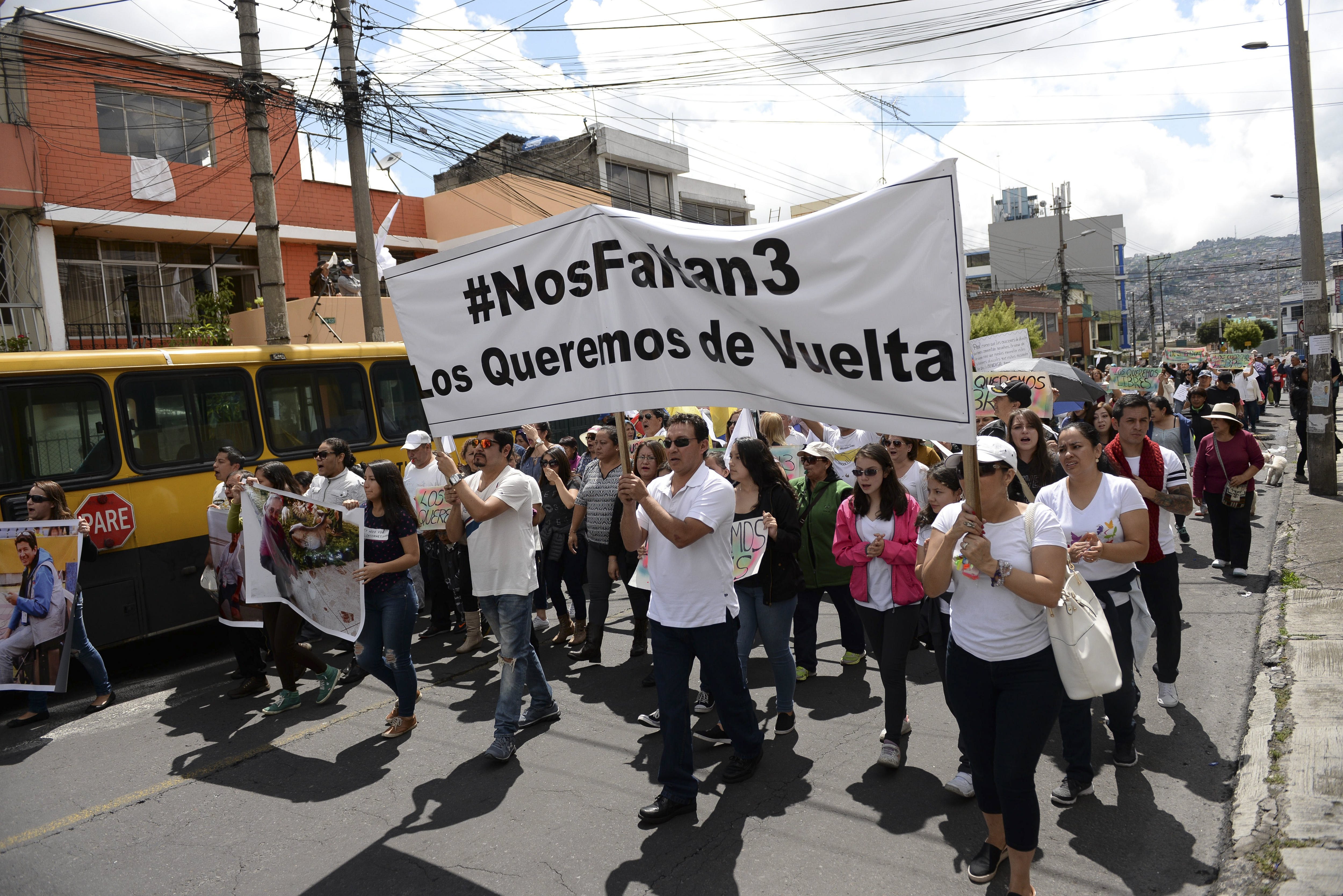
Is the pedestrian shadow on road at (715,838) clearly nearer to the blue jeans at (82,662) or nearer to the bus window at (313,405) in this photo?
the blue jeans at (82,662)

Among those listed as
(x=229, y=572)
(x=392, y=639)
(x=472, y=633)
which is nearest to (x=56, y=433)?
(x=229, y=572)

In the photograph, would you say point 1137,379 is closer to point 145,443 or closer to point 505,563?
point 505,563

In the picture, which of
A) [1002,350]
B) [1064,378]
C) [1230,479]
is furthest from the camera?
[1064,378]

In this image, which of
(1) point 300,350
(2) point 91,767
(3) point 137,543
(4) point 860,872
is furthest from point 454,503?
(1) point 300,350

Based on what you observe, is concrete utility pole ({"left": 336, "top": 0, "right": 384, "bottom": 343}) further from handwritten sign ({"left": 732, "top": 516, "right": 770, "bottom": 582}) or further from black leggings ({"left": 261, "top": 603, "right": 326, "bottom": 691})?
handwritten sign ({"left": 732, "top": 516, "right": 770, "bottom": 582})

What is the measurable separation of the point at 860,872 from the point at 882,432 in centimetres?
191

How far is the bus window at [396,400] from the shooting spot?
34.0ft

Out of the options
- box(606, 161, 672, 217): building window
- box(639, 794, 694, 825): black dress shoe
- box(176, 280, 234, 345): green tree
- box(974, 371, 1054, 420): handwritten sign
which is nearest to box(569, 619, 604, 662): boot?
box(639, 794, 694, 825): black dress shoe

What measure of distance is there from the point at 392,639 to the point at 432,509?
A: 209cm

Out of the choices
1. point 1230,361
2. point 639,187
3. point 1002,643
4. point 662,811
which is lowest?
point 662,811

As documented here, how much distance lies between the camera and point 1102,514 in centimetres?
447

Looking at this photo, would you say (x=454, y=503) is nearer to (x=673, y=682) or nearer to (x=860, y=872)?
(x=673, y=682)

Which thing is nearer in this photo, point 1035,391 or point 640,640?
point 640,640

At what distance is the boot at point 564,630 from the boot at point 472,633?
653 millimetres
